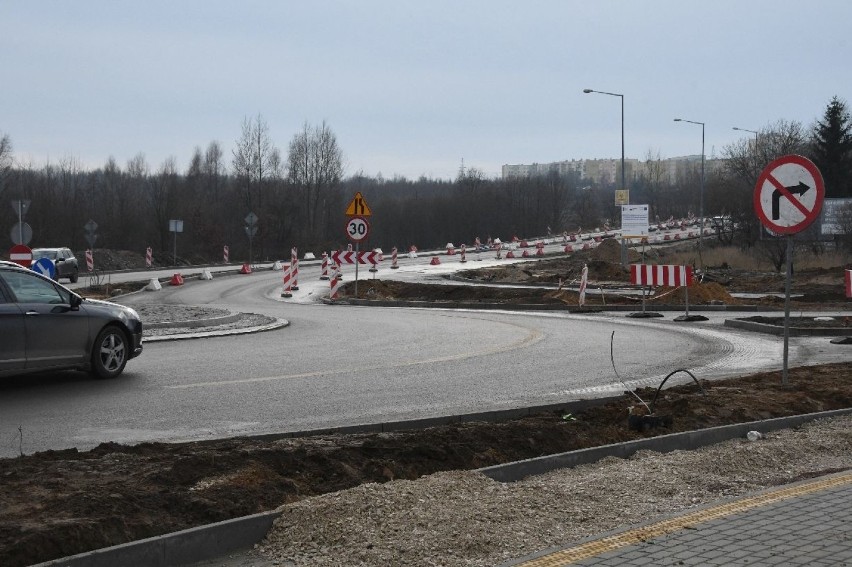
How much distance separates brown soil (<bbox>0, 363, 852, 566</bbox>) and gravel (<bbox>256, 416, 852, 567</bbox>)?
1.69 feet

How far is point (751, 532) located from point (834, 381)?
7.64m

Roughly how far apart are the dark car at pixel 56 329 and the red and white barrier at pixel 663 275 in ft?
47.1

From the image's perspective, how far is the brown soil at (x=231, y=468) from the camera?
224 inches

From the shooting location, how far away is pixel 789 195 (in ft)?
37.0

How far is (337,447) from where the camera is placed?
812 centimetres

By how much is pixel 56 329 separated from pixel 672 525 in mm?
8606

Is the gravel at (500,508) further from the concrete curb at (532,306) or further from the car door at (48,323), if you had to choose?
the concrete curb at (532,306)

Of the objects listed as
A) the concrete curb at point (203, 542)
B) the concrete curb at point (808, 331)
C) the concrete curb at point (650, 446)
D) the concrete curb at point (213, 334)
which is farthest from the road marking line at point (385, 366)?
the concrete curb at point (203, 542)

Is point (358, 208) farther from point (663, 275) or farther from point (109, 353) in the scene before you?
point (109, 353)

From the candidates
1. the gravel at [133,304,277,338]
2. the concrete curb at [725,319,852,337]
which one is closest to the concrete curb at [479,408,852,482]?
the concrete curb at [725,319,852,337]

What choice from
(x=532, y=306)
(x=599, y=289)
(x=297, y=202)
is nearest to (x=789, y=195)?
(x=532, y=306)

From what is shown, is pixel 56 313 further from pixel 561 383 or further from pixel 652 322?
pixel 652 322

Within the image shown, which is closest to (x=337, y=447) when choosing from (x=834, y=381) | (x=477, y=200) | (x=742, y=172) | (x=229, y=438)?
(x=229, y=438)

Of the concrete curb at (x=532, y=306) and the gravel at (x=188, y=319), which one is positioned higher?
the gravel at (x=188, y=319)
